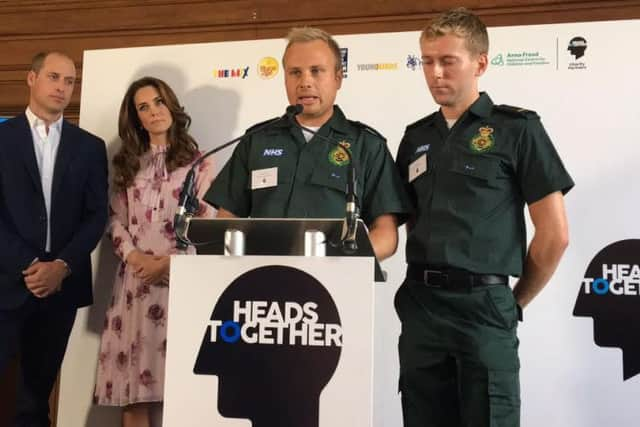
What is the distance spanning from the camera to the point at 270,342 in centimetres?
146

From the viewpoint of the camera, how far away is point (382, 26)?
332 centimetres

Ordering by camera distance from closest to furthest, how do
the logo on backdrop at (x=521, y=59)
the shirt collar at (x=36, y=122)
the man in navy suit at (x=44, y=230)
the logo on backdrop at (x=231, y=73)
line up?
the man in navy suit at (x=44, y=230) → the logo on backdrop at (x=521, y=59) → the shirt collar at (x=36, y=122) → the logo on backdrop at (x=231, y=73)

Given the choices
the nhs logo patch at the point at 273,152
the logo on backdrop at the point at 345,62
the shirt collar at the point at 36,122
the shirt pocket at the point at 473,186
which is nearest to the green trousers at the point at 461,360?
the shirt pocket at the point at 473,186

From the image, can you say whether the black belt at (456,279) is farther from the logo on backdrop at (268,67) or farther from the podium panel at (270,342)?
the logo on backdrop at (268,67)

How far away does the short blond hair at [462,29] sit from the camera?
1.98 meters

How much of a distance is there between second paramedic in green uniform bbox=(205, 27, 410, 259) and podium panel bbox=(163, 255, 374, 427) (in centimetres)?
64

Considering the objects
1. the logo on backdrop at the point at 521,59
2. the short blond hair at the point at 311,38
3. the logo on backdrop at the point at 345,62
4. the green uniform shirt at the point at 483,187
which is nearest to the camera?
the green uniform shirt at the point at 483,187

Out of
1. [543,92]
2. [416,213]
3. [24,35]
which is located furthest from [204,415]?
[24,35]

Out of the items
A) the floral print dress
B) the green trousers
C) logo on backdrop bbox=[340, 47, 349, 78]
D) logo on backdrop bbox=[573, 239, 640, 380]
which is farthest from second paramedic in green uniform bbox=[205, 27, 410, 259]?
logo on backdrop bbox=[573, 239, 640, 380]

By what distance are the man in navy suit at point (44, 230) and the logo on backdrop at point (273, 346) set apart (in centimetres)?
164

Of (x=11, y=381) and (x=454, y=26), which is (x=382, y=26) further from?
(x=11, y=381)

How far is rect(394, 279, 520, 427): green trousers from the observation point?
5.94 ft

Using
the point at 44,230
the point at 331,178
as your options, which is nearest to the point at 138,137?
the point at 44,230

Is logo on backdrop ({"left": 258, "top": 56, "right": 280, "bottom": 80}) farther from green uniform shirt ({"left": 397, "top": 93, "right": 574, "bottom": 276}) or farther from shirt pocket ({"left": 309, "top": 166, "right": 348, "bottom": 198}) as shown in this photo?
green uniform shirt ({"left": 397, "top": 93, "right": 574, "bottom": 276})
